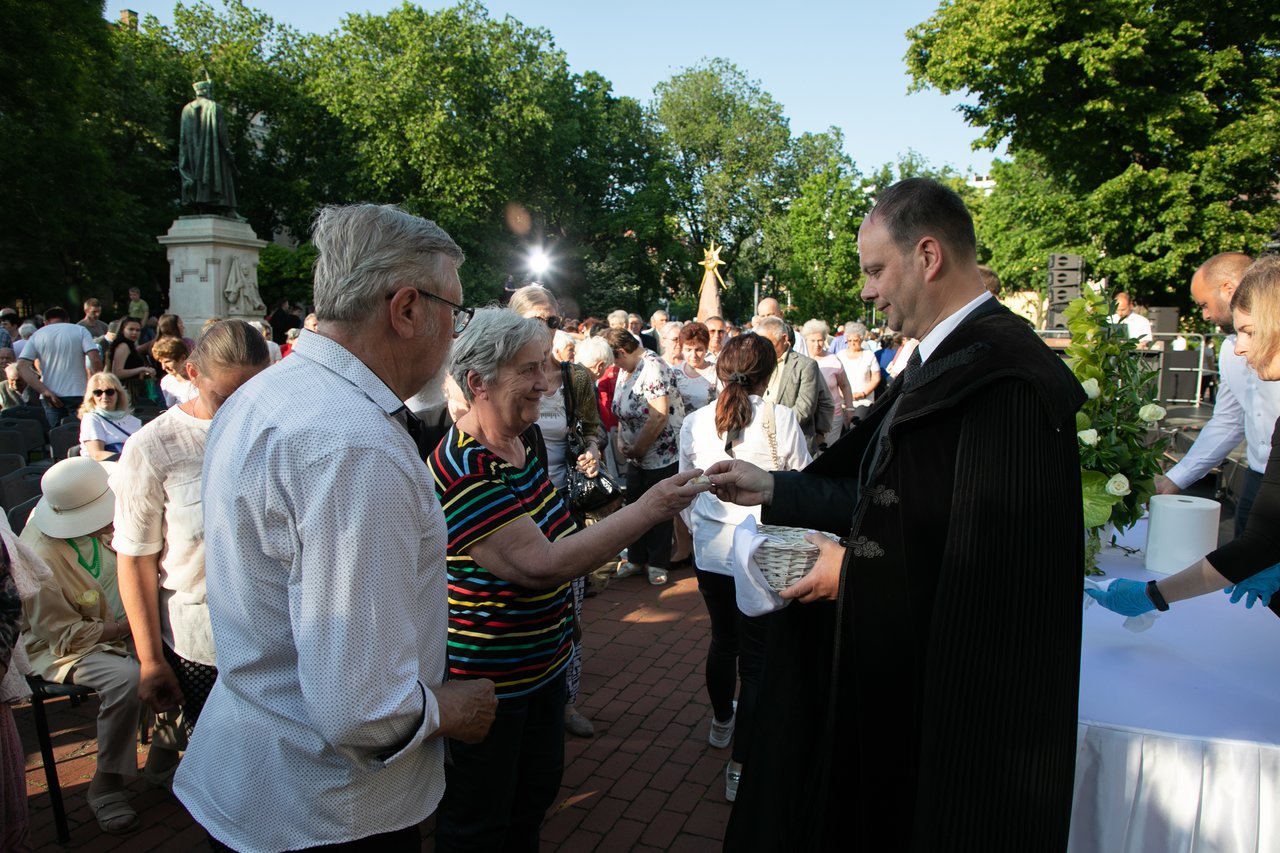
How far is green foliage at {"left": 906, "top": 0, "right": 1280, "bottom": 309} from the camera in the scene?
18.5 metres

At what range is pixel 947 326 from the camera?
2023 mm

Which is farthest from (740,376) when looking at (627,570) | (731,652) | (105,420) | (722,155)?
(722,155)

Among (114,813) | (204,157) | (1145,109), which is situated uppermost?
(1145,109)

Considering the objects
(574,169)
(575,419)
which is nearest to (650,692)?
(575,419)

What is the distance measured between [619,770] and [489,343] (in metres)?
2.28

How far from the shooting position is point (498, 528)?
2.21 metres

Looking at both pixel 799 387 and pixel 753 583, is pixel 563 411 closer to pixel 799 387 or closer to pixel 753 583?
pixel 799 387

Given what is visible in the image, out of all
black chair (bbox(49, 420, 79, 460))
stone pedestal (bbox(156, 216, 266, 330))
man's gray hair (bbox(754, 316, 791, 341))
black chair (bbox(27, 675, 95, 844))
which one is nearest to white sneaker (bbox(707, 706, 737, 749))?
black chair (bbox(27, 675, 95, 844))

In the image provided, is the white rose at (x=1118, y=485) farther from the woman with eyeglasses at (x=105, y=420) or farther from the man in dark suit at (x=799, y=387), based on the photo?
the woman with eyeglasses at (x=105, y=420)

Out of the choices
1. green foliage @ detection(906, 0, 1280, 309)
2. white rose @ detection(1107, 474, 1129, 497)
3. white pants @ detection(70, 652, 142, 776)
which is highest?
green foliage @ detection(906, 0, 1280, 309)

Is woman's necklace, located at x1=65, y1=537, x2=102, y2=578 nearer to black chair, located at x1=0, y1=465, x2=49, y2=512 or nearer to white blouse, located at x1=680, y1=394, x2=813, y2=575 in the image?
black chair, located at x1=0, y1=465, x2=49, y2=512

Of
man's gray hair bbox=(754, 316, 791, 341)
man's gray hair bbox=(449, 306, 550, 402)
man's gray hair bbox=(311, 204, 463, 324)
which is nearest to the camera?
man's gray hair bbox=(311, 204, 463, 324)

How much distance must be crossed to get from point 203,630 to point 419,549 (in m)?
1.94

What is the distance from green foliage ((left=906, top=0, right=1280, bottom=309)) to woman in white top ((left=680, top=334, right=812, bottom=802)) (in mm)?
18978
